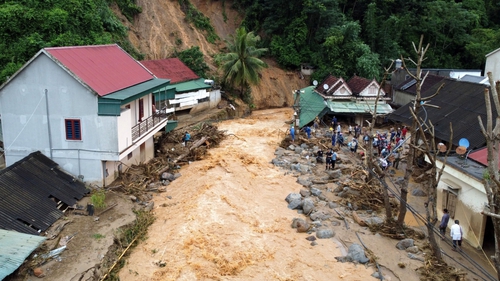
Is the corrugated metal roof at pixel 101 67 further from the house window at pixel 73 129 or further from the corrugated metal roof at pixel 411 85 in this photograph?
the corrugated metal roof at pixel 411 85

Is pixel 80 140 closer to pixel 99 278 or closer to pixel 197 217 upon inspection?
pixel 197 217

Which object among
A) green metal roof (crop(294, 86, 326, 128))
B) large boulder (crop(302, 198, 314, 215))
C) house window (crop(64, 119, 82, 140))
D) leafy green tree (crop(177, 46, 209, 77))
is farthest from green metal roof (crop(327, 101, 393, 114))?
house window (crop(64, 119, 82, 140))

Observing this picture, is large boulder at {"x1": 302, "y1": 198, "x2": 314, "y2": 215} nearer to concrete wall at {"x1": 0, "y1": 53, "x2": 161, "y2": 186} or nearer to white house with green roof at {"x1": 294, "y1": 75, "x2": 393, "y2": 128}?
concrete wall at {"x1": 0, "y1": 53, "x2": 161, "y2": 186}

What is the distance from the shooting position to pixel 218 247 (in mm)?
17938

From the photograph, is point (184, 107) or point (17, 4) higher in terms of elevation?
point (17, 4)

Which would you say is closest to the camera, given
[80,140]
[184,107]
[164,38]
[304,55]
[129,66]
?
[80,140]

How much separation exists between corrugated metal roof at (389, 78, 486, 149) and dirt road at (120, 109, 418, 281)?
7550 millimetres

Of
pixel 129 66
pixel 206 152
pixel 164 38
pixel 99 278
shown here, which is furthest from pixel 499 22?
pixel 99 278

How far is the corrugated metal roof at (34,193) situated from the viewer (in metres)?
16.8

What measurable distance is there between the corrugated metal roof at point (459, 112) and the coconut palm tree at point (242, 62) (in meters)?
18.1

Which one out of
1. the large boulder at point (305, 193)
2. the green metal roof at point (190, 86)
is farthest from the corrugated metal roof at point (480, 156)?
the green metal roof at point (190, 86)

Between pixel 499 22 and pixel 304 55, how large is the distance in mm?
28369

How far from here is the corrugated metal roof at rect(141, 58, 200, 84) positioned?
37691 millimetres

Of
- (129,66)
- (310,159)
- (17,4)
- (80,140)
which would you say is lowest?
(310,159)
